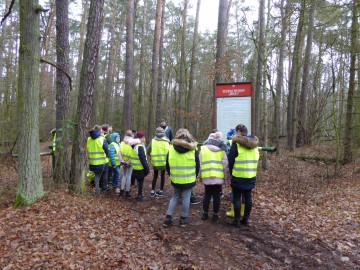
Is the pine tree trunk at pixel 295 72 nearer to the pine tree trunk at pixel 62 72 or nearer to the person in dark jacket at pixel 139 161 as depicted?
the person in dark jacket at pixel 139 161

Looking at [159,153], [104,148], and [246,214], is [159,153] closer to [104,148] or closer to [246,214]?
[104,148]

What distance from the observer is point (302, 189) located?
9.62 m

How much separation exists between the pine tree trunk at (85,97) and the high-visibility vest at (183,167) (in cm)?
300

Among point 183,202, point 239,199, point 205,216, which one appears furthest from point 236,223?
point 183,202

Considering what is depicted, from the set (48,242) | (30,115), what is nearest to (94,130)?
(30,115)

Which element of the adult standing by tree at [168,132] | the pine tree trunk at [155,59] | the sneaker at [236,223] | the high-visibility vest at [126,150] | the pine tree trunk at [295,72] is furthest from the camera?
the pine tree trunk at [155,59]

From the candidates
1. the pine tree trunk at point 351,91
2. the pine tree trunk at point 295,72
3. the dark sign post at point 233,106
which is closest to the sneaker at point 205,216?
the dark sign post at point 233,106

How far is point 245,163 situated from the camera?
6164mm

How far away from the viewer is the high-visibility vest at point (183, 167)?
6.20m

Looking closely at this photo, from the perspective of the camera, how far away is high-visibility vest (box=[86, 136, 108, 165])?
335 inches

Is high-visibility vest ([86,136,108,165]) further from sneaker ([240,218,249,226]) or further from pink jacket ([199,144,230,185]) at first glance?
sneaker ([240,218,249,226])

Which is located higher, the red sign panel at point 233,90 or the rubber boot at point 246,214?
the red sign panel at point 233,90

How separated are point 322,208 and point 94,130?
6561 mm

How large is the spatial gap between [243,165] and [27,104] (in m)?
4.75
